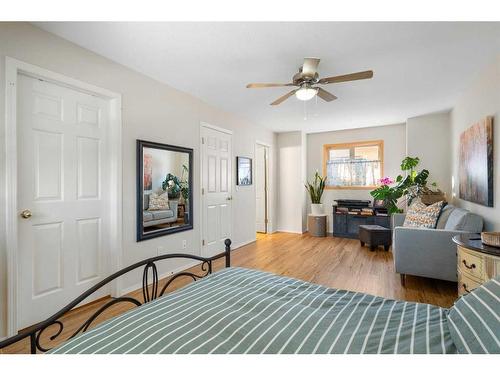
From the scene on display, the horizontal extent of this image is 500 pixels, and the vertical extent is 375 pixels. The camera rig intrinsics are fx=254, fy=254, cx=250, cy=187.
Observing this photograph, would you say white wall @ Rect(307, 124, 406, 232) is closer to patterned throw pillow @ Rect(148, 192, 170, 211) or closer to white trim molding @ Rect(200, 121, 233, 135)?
white trim molding @ Rect(200, 121, 233, 135)

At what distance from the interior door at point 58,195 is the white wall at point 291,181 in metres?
4.11

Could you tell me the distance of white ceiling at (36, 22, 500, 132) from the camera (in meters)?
1.98

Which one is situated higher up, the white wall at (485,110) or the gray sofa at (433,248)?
the white wall at (485,110)

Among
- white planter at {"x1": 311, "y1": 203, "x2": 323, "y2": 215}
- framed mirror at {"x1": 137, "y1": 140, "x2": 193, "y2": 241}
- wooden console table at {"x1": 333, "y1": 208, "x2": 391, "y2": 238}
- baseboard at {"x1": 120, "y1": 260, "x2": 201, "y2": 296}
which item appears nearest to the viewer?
baseboard at {"x1": 120, "y1": 260, "x2": 201, "y2": 296}

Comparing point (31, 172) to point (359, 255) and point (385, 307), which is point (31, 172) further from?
point (359, 255)

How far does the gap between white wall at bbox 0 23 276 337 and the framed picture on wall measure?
26 cm

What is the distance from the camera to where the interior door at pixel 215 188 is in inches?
149

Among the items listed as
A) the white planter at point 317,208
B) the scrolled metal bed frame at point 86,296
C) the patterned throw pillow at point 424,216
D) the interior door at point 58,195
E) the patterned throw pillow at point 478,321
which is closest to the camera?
the patterned throw pillow at point 478,321

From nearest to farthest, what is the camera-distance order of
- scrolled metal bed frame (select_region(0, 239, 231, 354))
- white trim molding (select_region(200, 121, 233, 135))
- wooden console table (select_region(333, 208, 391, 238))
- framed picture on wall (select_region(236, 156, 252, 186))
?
scrolled metal bed frame (select_region(0, 239, 231, 354))
white trim molding (select_region(200, 121, 233, 135))
framed picture on wall (select_region(236, 156, 252, 186))
wooden console table (select_region(333, 208, 391, 238))

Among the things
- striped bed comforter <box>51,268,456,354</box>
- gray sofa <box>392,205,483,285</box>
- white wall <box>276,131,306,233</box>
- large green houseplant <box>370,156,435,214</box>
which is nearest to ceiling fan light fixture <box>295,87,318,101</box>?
gray sofa <box>392,205,483,285</box>

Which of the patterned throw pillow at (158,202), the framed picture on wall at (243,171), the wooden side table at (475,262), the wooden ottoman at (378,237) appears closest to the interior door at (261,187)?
Result: the framed picture on wall at (243,171)

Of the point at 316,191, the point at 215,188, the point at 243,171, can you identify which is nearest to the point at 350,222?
the point at 316,191

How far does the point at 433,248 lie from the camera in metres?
2.60

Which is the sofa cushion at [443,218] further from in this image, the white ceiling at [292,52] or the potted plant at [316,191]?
the potted plant at [316,191]
